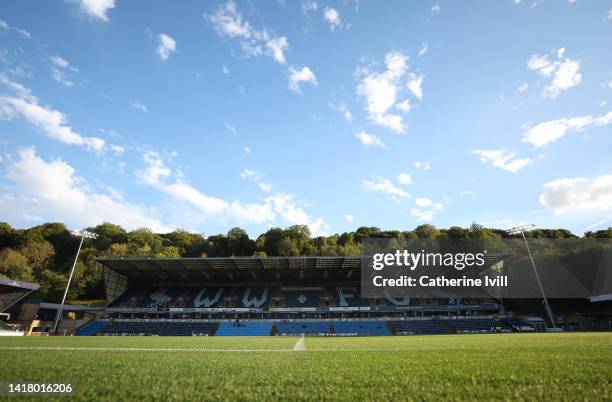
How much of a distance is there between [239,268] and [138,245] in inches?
1565

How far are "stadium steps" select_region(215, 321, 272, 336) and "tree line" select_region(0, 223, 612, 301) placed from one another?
50.5ft

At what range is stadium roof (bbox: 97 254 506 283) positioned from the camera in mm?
43781

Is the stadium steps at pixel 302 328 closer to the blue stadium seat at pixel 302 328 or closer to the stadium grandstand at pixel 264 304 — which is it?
the blue stadium seat at pixel 302 328

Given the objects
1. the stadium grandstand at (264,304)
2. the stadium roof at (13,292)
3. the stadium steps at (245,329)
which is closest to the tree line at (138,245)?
the stadium grandstand at (264,304)

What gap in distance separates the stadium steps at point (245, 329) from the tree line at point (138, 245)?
606 inches

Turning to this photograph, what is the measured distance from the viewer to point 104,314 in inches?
1998

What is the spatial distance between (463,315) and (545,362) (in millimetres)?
48388

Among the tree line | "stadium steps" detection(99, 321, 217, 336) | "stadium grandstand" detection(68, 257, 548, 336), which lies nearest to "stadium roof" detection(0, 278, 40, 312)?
"stadium grandstand" detection(68, 257, 548, 336)

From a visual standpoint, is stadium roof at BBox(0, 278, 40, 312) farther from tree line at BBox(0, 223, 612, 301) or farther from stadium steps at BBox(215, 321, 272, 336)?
stadium steps at BBox(215, 321, 272, 336)

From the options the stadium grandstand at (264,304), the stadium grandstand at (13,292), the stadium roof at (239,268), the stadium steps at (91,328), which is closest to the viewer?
the stadium grandstand at (13,292)

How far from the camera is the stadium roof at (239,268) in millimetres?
43781

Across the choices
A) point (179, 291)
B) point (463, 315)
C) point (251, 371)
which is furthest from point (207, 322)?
point (251, 371)

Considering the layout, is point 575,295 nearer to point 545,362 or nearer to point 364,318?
point 364,318

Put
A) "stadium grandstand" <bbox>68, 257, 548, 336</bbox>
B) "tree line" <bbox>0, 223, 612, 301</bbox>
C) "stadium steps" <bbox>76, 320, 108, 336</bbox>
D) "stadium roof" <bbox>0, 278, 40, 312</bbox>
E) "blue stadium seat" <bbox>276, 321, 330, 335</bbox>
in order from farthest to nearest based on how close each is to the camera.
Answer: "tree line" <bbox>0, 223, 612, 301</bbox>
"stadium grandstand" <bbox>68, 257, 548, 336</bbox>
"blue stadium seat" <bbox>276, 321, 330, 335</bbox>
"stadium steps" <bbox>76, 320, 108, 336</bbox>
"stadium roof" <bbox>0, 278, 40, 312</bbox>
